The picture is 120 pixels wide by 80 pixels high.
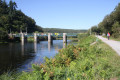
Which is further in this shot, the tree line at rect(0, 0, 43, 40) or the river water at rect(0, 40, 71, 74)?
the tree line at rect(0, 0, 43, 40)

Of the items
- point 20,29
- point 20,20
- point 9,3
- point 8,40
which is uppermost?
point 9,3

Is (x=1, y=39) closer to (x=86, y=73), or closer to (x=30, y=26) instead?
(x=30, y=26)

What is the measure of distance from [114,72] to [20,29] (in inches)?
3548

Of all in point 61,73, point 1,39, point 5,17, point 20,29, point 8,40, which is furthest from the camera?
point 20,29

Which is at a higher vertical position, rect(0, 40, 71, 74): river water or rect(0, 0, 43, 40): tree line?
rect(0, 0, 43, 40): tree line

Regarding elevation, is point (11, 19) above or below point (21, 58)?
above

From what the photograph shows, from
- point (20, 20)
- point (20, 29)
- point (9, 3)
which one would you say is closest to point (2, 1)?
point (9, 3)

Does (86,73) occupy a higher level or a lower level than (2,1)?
lower

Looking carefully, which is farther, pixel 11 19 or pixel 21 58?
pixel 11 19

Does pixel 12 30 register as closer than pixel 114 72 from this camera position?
No

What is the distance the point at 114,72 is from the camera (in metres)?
6.05

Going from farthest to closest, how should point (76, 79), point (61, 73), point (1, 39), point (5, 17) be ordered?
1. point (5, 17)
2. point (1, 39)
3. point (61, 73)
4. point (76, 79)

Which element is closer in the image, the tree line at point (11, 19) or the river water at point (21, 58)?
the river water at point (21, 58)

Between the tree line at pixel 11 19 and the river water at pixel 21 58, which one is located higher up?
the tree line at pixel 11 19
